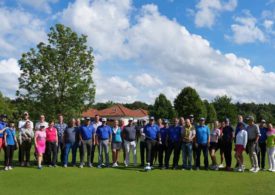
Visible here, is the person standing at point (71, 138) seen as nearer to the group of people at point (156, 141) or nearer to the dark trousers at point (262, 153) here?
the group of people at point (156, 141)

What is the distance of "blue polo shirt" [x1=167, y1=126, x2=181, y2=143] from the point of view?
1582 cm

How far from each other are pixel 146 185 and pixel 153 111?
6425 cm

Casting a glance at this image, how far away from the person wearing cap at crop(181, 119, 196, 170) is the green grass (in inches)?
35.1

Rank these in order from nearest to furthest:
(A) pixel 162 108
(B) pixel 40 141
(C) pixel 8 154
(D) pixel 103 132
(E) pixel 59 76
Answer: (C) pixel 8 154 < (B) pixel 40 141 < (D) pixel 103 132 < (E) pixel 59 76 < (A) pixel 162 108

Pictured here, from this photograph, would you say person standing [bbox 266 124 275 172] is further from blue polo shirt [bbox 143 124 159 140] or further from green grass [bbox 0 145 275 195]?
blue polo shirt [bbox 143 124 159 140]

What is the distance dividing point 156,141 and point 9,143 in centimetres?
577

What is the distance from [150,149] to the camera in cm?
1585

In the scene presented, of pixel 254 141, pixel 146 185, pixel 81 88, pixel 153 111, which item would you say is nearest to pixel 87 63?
pixel 81 88

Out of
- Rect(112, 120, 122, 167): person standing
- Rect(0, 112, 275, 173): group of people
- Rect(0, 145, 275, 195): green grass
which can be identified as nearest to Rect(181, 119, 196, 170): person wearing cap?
Rect(0, 112, 275, 173): group of people

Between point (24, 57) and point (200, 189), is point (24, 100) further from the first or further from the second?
point (200, 189)

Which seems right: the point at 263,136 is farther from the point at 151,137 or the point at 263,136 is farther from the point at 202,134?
the point at 151,137

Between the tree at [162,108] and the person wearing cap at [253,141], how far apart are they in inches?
2239

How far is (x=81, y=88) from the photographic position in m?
27.6

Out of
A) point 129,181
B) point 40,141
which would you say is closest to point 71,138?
point 40,141
